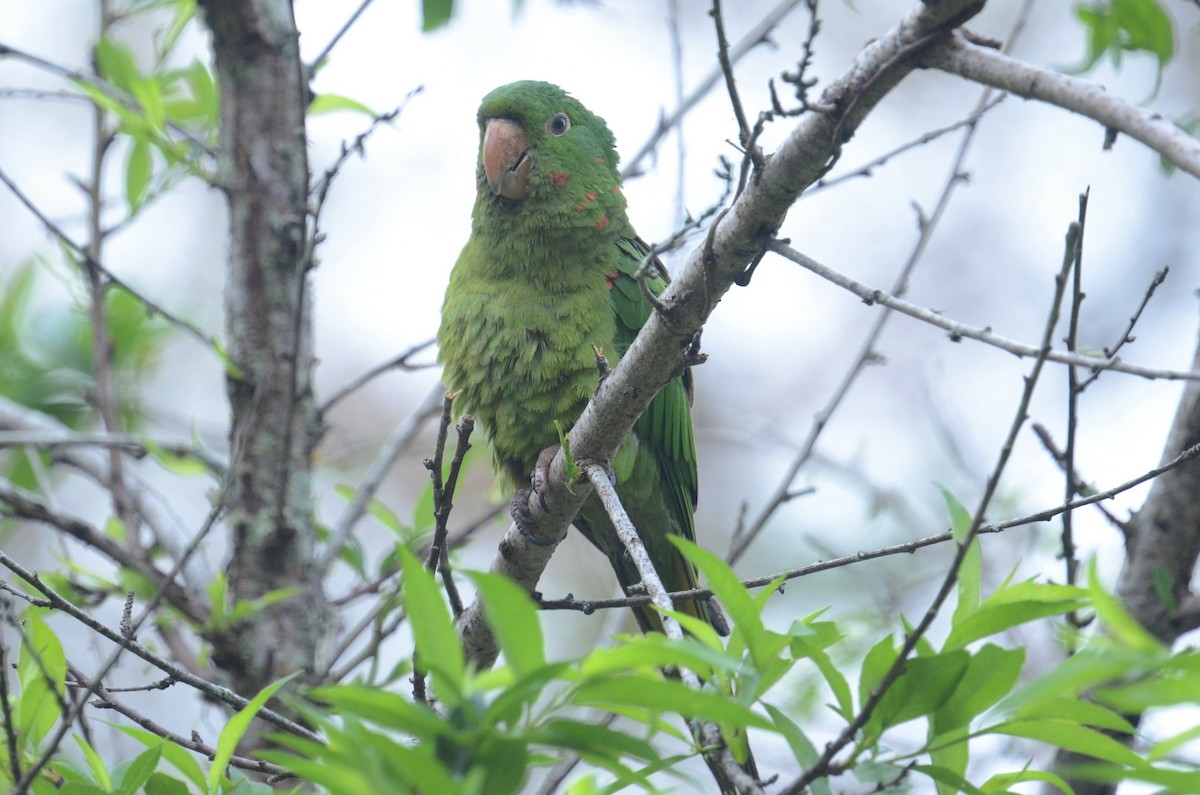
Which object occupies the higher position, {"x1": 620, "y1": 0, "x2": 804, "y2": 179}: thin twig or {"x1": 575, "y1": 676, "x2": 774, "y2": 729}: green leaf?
{"x1": 620, "y1": 0, "x2": 804, "y2": 179}: thin twig

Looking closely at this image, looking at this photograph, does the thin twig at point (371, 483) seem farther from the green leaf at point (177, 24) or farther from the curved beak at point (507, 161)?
the green leaf at point (177, 24)

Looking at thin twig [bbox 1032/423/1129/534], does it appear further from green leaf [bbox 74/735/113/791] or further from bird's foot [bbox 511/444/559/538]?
green leaf [bbox 74/735/113/791]

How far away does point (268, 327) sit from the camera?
334cm

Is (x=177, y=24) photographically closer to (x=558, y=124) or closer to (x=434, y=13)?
(x=434, y=13)

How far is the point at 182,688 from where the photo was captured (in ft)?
27.9

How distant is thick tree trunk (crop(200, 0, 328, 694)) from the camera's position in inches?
127

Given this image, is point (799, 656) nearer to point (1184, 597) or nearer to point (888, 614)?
point (1184, 597)

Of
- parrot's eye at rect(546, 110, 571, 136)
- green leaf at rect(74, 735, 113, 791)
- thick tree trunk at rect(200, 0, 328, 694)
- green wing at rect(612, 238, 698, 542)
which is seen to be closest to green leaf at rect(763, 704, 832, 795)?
green leaf at rect(74, 735, 113, 791)

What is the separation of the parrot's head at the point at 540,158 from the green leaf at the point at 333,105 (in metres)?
0.45

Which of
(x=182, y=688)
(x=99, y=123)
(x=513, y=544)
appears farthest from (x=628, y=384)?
(x=182, y=688)

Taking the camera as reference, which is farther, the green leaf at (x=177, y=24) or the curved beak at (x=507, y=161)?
the curved beak at (x=507, y=161)

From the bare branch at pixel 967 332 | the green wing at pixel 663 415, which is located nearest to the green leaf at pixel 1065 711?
the bare branch at pixel 967 332

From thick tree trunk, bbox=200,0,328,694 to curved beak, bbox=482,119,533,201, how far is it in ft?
2.12

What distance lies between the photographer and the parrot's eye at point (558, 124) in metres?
3.75
